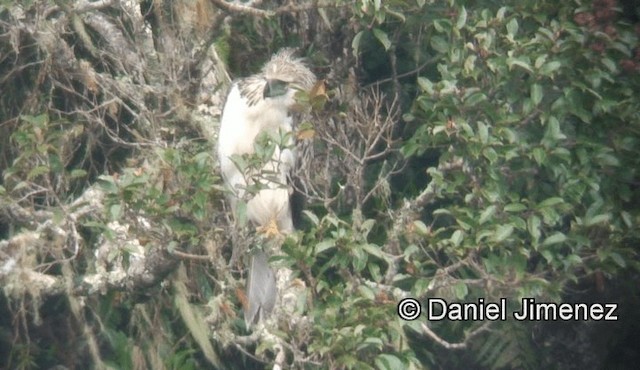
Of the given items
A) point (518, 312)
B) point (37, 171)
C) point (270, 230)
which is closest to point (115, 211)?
point (37, 171)

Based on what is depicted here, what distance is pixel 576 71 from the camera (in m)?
3.83

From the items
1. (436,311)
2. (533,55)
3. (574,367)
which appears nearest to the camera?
(533,55)

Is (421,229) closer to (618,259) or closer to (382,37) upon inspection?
(618,259)

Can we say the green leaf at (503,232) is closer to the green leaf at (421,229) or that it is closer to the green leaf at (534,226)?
the green leaf at (534,226)

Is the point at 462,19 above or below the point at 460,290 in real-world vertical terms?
above

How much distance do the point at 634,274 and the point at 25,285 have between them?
2.10 m

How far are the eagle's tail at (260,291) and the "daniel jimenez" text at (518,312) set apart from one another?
61 centimetres

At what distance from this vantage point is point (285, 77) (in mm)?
4402

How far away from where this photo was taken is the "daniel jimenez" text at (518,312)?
402 centimetres

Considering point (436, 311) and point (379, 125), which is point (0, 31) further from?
point (436, 311)

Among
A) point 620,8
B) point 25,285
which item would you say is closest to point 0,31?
point 25,285

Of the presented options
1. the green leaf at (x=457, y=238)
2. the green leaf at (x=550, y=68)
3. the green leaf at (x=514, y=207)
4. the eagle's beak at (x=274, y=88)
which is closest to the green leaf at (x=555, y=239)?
the green leaf at (x=514, y=207)

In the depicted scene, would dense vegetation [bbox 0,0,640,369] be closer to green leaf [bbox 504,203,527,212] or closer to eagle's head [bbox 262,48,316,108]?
green leaf [bbox 504,203,527,212]

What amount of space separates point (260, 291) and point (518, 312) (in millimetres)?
908
